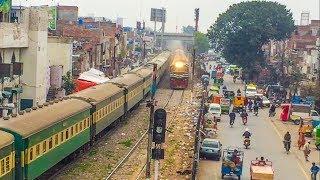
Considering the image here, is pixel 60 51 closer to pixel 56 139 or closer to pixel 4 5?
pixel 4 5

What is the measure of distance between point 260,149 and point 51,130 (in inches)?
720

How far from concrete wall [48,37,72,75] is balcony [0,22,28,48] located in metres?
12.8

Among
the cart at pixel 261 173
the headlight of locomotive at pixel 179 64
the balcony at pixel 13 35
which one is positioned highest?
the balcony at pixel 13 35

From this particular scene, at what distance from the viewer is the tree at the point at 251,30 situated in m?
89.1

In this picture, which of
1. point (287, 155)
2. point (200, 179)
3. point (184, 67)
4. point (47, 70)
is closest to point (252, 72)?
point (184, 67)

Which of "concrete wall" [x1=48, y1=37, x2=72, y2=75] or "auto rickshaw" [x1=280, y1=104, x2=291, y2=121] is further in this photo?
"concrete wall" [x1=48, y1=37, x2=72, y2=75]

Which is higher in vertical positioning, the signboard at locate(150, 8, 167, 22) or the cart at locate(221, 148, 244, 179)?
the signboard at locate(150, 8, 167, 22)

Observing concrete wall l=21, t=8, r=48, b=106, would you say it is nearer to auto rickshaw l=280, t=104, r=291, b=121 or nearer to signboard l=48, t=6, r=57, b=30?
signboard l=48, t=6, r=57, b=30

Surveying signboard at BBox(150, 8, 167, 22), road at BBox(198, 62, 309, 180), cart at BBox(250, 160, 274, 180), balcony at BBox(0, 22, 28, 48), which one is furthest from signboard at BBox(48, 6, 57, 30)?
signboard at BBox(150, 8, 167, 22)

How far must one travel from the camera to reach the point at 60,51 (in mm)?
58719

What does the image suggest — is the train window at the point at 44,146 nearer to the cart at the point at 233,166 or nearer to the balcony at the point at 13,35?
the cart at the point at 233,166

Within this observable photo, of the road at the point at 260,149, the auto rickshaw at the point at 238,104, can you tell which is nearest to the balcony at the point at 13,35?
the road at the point at 260,149

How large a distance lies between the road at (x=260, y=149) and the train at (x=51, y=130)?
6.06 metres

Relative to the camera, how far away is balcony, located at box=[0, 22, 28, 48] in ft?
132
